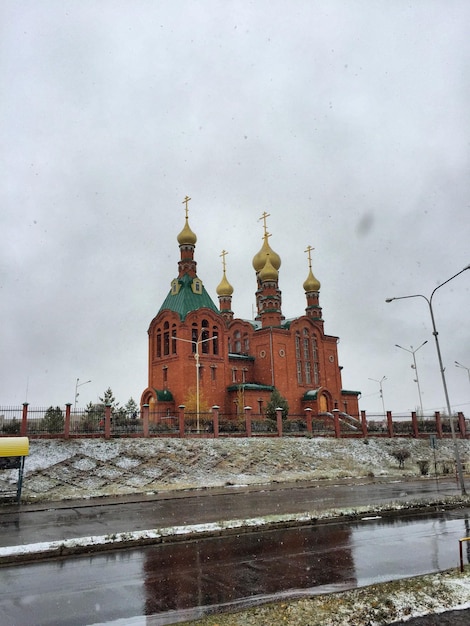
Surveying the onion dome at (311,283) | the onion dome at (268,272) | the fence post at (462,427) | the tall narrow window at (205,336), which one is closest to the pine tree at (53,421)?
the tall narrow window at (205,336)

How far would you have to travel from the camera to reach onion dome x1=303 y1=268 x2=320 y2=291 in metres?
59.4

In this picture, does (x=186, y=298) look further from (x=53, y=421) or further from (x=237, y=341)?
(x=53, y=421)

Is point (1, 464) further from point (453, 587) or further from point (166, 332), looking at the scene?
point (166, 332)

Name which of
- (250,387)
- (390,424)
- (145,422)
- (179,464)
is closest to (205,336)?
(250,387)

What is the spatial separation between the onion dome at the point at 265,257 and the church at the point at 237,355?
0.36 feet

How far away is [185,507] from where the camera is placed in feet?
52.6

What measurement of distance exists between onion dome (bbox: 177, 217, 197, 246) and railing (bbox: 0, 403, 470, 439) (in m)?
18.1

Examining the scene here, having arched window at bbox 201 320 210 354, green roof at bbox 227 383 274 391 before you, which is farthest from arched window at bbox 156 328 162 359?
green roof at bbox 227 383 274 391

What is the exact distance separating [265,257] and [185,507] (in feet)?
134

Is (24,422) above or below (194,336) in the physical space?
below

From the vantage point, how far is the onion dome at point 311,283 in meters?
59.4

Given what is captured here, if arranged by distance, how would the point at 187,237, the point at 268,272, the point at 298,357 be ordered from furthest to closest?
the point at 268,272 < the point at 298,357 < the point at 187,237

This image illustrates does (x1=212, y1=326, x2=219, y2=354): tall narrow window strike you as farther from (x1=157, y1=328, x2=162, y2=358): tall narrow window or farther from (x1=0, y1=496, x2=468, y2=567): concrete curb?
(x1=0, y1=496, x2=468, y2=567): concrete curb

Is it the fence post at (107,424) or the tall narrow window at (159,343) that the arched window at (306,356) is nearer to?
the tall narrow window at (159,343)
